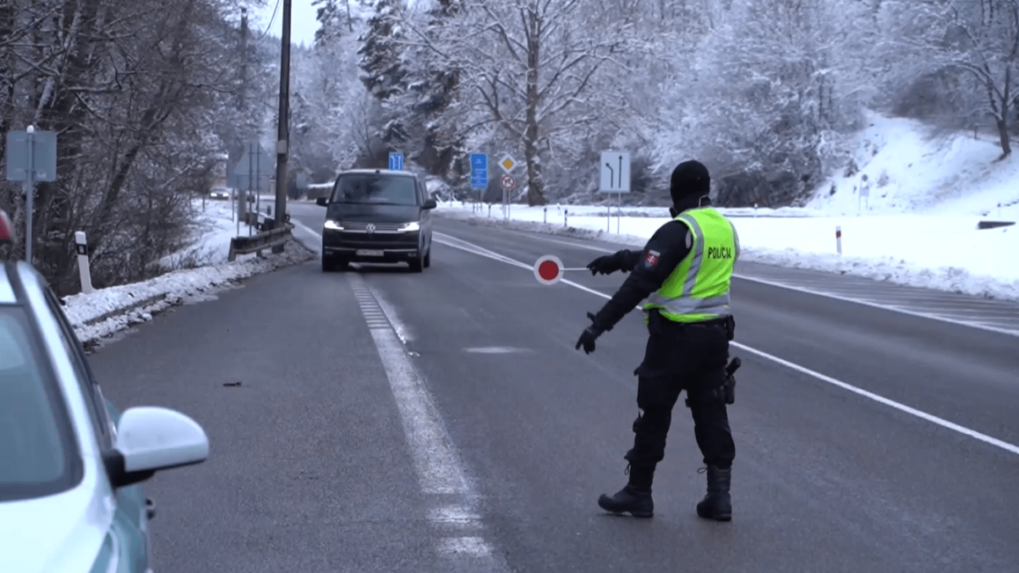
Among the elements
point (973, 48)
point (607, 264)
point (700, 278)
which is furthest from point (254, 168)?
point (973, 48)

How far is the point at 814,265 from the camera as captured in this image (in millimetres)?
29266

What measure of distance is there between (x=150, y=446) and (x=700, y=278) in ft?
12.2

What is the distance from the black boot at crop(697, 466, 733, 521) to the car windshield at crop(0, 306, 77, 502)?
4.03 m

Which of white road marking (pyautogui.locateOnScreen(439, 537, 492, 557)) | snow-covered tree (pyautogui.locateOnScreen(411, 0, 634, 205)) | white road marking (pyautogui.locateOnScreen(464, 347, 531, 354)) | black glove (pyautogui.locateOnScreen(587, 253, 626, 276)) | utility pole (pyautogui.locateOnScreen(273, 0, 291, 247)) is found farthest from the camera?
snow-covered tree (pyautogui.locateOnScreen(411, 0, 634, 205))

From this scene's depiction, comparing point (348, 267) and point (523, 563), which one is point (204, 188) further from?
point (523, 563)

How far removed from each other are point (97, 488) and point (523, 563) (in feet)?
10.1

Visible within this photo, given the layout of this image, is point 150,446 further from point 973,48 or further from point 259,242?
point 973,48

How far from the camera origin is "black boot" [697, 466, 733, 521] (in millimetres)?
6777

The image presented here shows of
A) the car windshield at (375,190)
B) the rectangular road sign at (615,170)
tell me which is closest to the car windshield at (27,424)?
the car windshield at (375,190)

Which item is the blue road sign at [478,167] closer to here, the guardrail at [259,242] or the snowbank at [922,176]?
the snowbank at [922,176]

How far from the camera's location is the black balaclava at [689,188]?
6848 millimetres

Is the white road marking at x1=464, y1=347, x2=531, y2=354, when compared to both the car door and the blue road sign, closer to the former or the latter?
the car door

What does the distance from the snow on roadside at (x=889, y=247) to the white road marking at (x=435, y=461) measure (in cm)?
1333

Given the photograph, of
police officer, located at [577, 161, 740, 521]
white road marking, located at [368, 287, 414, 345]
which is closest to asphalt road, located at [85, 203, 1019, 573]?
white road marking, located at [368, 287, 414, 345]
